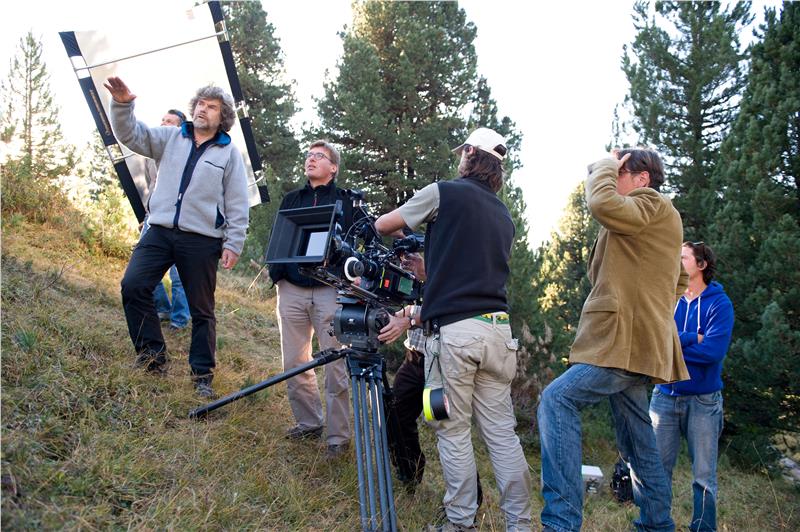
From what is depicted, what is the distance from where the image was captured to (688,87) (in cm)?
920

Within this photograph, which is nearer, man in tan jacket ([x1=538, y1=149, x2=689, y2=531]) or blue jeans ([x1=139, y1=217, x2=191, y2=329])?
man in tan jacket ([x1=538, y1=149, x2=689, y2=531])

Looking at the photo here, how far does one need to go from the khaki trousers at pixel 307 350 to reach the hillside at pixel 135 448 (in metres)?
0.20

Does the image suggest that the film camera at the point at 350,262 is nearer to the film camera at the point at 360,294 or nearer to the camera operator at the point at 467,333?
the film camera at the point at 360,294

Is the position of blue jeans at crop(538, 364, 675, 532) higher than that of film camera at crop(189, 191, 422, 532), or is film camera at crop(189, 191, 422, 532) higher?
film camera at crop(189, 191, 422, 532)

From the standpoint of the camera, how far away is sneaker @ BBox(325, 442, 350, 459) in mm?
3367

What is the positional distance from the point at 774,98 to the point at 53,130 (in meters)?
18.1

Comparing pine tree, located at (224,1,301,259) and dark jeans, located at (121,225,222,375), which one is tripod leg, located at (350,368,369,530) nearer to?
dark jeans, located at (121,225,222,375)

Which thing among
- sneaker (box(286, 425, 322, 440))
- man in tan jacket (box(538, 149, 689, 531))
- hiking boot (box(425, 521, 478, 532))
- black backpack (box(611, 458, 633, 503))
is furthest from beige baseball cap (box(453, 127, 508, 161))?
black backpack (box(611, 458, 633, 503))

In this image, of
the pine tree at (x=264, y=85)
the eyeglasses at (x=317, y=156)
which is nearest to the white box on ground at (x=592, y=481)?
the eyeglasses at (x=317, y=156)

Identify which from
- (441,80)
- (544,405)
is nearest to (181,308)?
(544,405)

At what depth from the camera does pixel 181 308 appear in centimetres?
486

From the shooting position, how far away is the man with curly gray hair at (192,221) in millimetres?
3344

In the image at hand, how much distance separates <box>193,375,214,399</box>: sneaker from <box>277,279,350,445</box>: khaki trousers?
0.47m

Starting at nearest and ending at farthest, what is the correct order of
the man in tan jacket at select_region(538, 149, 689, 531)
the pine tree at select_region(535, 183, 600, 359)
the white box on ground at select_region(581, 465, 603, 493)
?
the man in tan jacket at select_region(538, 149, 689, 531) < the white box on ground at select_region(581, 465, 603, 493) < the pine tree at select_region(535, 183, 600, 359)
